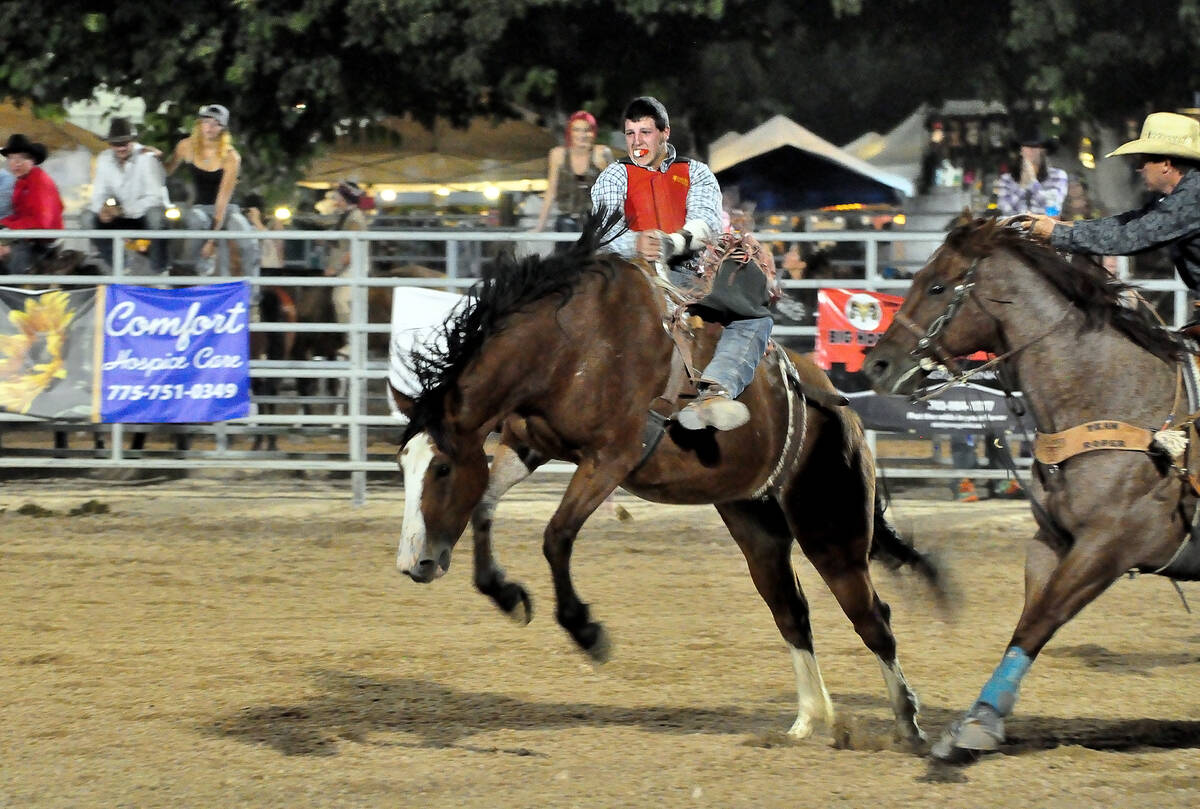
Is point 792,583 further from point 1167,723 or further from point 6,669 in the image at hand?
point 6,669

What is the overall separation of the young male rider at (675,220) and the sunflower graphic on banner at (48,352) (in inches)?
235

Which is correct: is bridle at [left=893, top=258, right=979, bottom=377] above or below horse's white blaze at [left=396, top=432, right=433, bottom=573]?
above

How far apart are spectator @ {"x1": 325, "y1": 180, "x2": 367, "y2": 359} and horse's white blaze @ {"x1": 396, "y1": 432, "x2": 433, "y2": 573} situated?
246 inches

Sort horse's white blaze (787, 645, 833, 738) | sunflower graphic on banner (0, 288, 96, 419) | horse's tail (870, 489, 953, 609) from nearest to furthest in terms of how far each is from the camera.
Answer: horse's white blaze (787, 645, 833, 738)
horse's tail (870, 489, 953, 609)
sunflower graphic on banner (0, 288, 96, 419)

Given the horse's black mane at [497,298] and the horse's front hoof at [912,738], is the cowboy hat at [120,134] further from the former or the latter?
the horse's front hoof at [912,738]

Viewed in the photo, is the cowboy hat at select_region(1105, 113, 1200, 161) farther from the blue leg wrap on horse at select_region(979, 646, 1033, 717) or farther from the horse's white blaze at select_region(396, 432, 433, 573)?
the horse's white blaze at select_region(396, 432, 433, 573)

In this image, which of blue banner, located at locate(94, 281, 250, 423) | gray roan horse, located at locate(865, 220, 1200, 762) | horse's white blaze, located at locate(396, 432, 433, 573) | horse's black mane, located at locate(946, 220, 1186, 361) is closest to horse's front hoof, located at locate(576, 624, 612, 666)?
horse's white blaze, located at locate(396, 432, 433, 573)

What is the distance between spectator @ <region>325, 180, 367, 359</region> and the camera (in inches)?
462

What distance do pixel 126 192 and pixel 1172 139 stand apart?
28.9 ft

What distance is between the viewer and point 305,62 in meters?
17.3

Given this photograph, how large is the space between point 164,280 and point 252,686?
544 centimetres

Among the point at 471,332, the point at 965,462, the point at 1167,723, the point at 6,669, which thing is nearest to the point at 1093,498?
the point at 1167,723

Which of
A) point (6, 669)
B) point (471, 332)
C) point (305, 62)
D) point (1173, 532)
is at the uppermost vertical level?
point (305, 62)

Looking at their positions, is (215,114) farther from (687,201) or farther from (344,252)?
(687,201)
